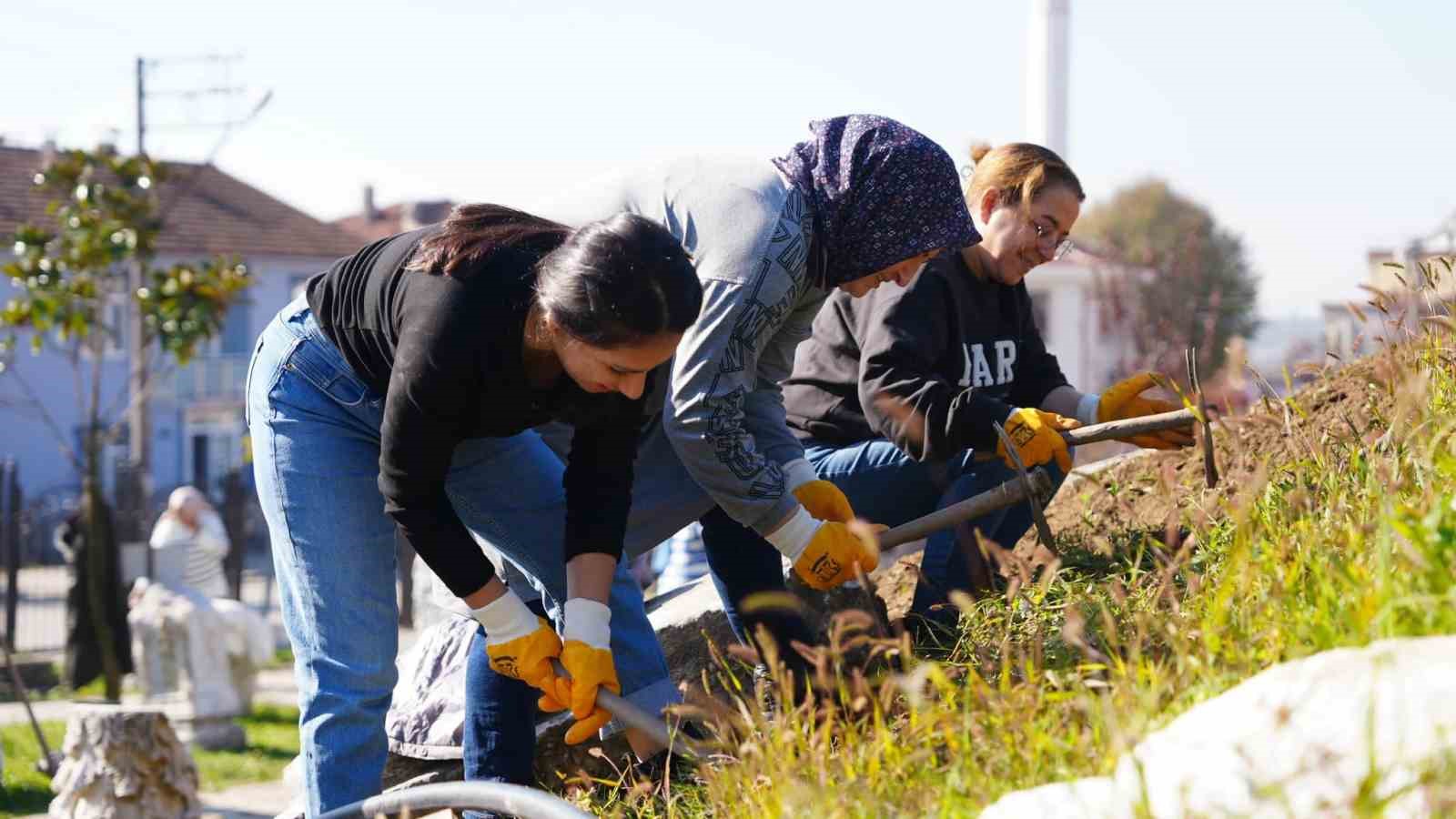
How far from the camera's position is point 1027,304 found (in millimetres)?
4066

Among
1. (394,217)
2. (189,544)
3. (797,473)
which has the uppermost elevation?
(394,217)

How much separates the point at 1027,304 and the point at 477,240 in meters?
1.98

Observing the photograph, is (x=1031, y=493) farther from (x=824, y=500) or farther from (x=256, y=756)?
(x=256, y=756)

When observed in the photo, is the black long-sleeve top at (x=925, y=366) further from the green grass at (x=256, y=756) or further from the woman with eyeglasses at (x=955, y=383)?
the green grass at (x=256, y=756)

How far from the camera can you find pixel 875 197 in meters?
2.94

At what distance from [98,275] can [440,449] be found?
834 centimetres

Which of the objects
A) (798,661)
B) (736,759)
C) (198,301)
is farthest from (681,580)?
(198,301)

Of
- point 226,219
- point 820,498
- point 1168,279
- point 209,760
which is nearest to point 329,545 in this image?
point 820,498

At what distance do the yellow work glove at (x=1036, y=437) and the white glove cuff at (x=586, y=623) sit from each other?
1.09 m

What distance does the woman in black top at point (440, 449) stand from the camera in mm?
2412

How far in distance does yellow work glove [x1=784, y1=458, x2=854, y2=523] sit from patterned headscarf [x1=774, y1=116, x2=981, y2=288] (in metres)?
0.47

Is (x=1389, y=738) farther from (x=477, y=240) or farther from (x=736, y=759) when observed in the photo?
(x=477, y=240)

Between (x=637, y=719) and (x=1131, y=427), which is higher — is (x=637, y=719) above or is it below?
below

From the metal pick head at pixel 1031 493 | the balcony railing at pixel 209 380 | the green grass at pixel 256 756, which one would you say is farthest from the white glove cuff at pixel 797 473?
the balcony railing at pixel 209 380
